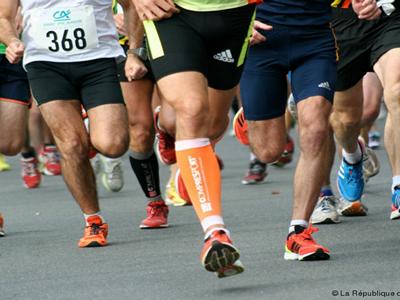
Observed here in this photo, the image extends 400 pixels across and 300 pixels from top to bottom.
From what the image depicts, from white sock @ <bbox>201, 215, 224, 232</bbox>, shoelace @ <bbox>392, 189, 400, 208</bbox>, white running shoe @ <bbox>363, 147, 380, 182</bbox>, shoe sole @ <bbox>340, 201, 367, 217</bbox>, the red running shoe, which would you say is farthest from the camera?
white running shoe @ <bbox>363, 147, 380, 182</bbox>

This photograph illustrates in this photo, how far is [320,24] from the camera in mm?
7625

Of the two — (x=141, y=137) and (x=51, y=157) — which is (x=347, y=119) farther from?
(x=51, y=157)

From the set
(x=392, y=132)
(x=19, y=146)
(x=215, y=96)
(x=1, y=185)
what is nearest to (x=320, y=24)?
(x=215, y=96)

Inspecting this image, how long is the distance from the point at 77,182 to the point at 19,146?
138cm

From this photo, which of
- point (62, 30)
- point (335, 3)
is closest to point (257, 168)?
point (62, 30)

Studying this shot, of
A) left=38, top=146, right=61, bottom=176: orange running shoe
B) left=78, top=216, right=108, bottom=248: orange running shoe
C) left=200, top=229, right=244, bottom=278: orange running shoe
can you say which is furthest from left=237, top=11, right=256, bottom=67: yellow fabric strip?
left=38, top=146, right=61, bottom=176: orange running shoe

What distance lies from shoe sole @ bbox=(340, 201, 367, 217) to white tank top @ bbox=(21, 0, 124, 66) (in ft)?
7.09

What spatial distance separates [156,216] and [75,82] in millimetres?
1324

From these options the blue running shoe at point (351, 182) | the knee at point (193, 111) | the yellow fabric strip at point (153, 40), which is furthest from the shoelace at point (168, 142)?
the knee at point (193, 111)

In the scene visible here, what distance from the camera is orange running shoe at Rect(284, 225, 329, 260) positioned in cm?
700

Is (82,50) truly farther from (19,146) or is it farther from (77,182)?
(19,146)

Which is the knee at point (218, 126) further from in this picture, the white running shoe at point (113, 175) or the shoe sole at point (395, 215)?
the white running shoe at point (113, 175)

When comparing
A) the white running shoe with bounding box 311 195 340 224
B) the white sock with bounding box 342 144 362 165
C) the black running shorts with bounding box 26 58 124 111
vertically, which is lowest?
the white running shoe with bounding box 311 195 340 224

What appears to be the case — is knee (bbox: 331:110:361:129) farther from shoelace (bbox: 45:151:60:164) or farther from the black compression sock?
shoelace (bbox: 45:151:60:164)
